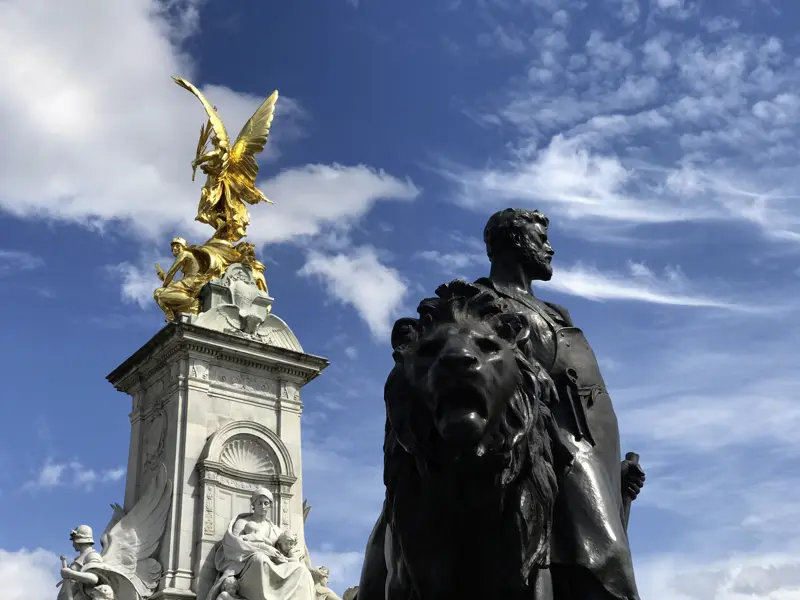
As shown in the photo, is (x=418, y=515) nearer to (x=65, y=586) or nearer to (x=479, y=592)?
(x=479, y=592)

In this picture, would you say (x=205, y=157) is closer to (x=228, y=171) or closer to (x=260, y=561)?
(x=228, y=171)

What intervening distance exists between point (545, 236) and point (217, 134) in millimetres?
19235

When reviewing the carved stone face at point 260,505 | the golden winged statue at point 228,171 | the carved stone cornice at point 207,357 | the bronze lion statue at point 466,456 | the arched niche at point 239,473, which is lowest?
the bronze lion statue at point 466,456

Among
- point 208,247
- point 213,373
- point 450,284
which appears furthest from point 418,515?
point 208,247

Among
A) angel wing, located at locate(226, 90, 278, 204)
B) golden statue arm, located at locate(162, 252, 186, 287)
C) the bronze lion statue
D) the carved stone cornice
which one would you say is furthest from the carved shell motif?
the bronze lion statue

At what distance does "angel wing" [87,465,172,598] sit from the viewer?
55.6ft

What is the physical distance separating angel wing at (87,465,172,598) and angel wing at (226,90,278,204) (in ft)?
24.3

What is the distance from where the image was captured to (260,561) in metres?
16.6

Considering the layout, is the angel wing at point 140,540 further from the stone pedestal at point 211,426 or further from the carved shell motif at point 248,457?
the carved shell motif at point 248,457

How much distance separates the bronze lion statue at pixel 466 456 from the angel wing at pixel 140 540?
14.6 meters

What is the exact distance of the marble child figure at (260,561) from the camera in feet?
54.1

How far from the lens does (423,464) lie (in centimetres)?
319

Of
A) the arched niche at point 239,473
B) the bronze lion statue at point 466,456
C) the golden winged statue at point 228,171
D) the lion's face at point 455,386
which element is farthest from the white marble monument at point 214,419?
the lion's face at point 455,386

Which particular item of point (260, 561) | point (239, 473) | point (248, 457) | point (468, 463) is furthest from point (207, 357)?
point (468, 463)
